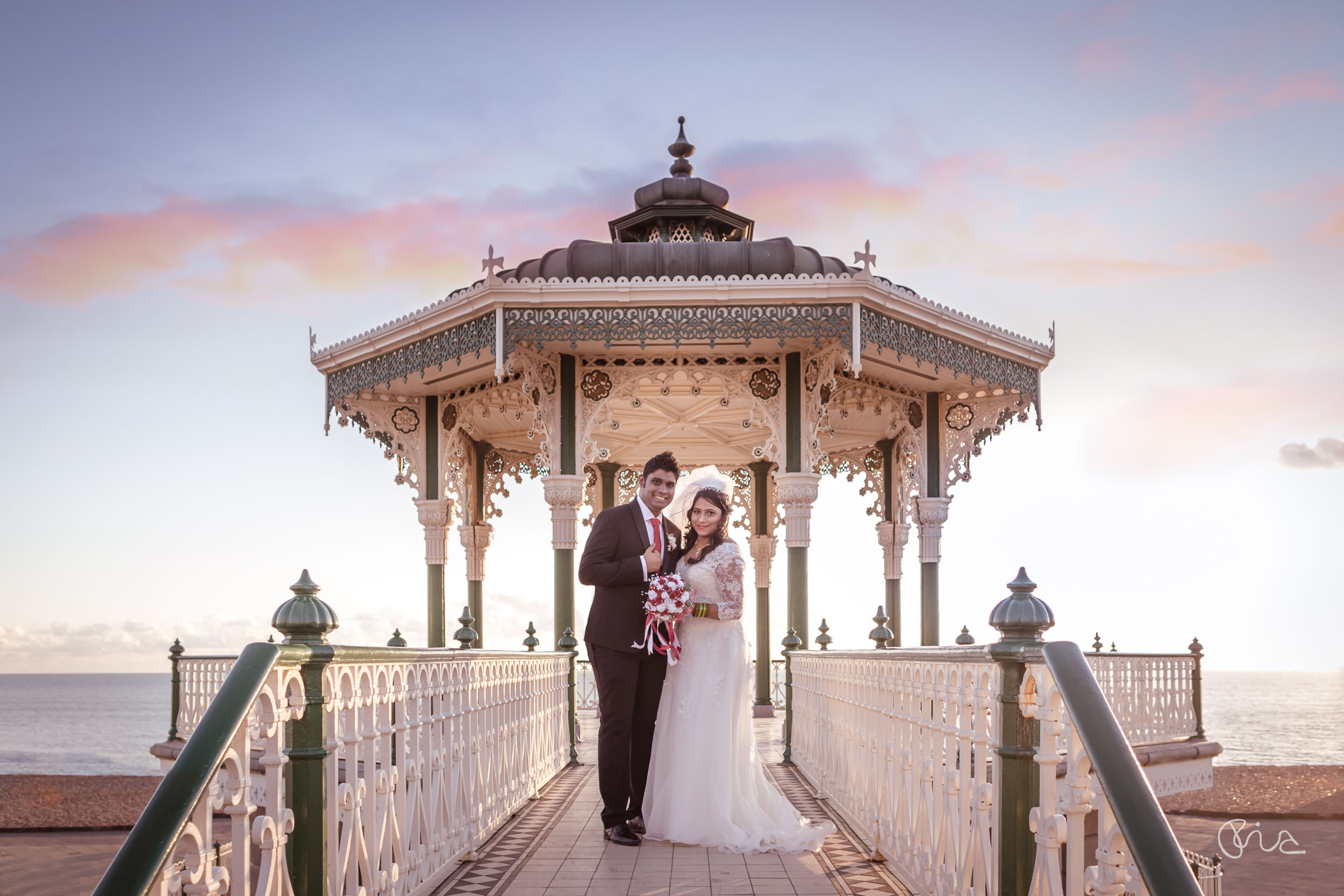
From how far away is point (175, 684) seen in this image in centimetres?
1370

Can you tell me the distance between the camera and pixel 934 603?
44.4 ft

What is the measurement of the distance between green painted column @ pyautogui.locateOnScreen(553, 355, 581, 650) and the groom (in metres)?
5.98

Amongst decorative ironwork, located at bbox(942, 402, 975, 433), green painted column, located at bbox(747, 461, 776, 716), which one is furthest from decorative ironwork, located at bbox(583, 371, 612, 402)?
green painted column, located at bbox(747, 461, 776, 716)

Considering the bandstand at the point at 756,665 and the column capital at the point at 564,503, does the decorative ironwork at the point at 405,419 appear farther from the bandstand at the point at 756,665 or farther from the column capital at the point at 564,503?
the column capital at the point at 564,503

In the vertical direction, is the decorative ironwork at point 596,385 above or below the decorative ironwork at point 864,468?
above

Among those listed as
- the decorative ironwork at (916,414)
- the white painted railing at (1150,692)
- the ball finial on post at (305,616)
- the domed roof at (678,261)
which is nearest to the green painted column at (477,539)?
the domed roof at (678,261)

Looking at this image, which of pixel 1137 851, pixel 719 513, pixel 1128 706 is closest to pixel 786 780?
pixel 719 513

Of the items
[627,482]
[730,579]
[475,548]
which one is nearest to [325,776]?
[730,579]

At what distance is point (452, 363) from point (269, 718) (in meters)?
9.63

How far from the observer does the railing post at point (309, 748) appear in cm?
304

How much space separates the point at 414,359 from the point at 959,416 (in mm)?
6675
